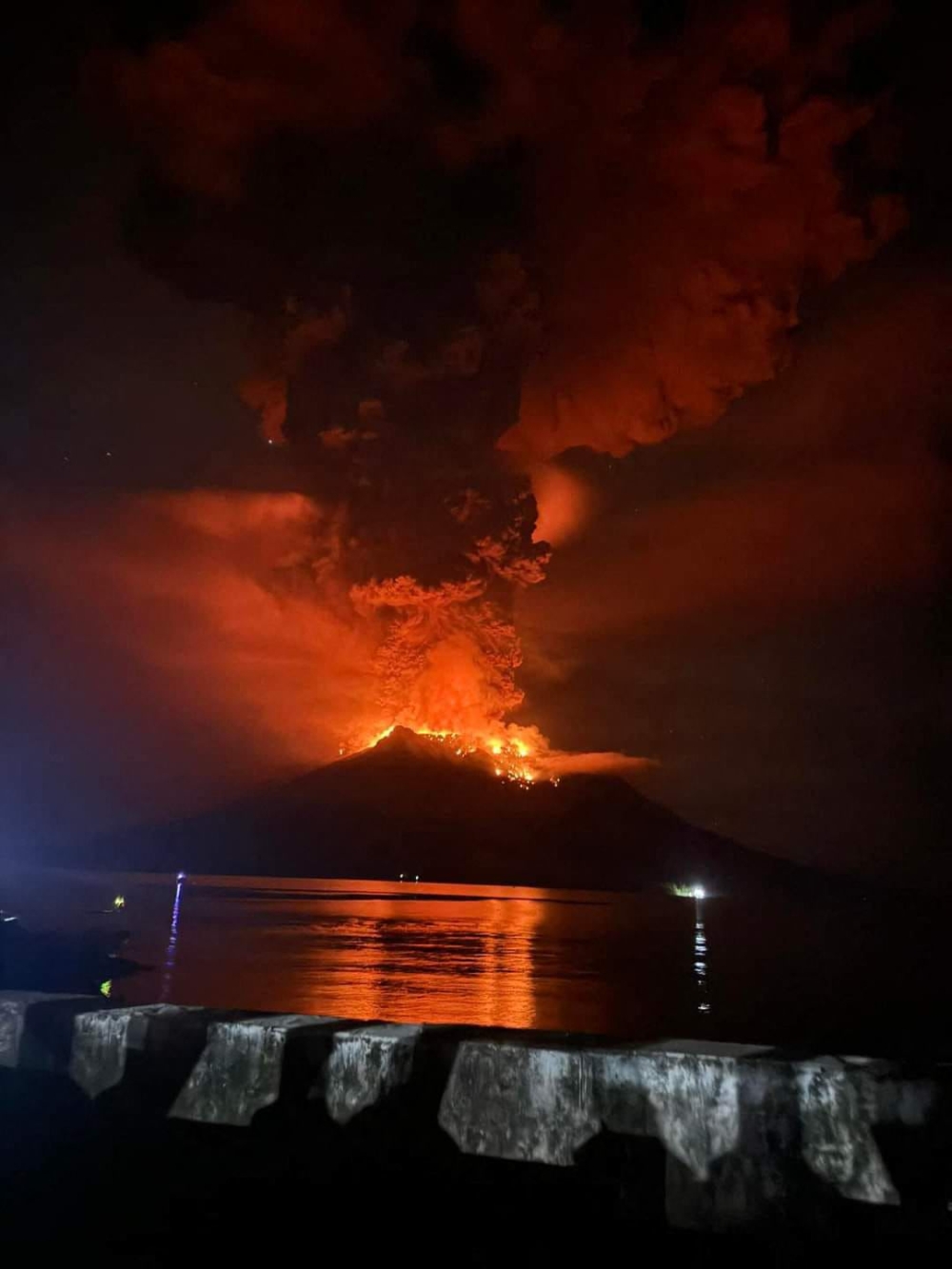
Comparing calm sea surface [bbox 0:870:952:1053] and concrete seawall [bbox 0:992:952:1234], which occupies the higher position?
calm sea surface [bbox 0:870:952:1053]

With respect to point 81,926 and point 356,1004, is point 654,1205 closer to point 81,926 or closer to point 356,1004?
point 356,1004

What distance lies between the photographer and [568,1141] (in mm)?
5656

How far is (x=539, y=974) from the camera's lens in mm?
39312

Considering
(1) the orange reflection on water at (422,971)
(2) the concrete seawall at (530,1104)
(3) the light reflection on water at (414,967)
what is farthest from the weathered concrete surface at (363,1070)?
(1) the orange reflection on water at (422,971)

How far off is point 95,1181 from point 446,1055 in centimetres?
202

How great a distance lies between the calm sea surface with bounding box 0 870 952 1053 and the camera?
2719 cm

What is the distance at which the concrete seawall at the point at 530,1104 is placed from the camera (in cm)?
520

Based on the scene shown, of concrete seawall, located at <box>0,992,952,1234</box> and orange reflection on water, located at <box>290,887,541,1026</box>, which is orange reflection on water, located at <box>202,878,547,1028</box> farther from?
concrete seawall, located at <box>0,992,952,1234</box>

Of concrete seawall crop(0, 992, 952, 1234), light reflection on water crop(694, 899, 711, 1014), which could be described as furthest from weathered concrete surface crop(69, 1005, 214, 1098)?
light reflection on water crop(694, 899, 711, 1014)

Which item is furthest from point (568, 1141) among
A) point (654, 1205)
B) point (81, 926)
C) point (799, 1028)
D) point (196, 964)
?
point (81, 926)

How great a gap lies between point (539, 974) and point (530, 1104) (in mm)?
35215

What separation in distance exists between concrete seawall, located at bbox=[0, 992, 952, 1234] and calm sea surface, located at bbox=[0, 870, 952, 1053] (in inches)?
26.4

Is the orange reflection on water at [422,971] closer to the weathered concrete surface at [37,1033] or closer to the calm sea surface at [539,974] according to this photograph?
the calm sea surface at [539,974]

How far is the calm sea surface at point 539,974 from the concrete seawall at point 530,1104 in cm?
67
